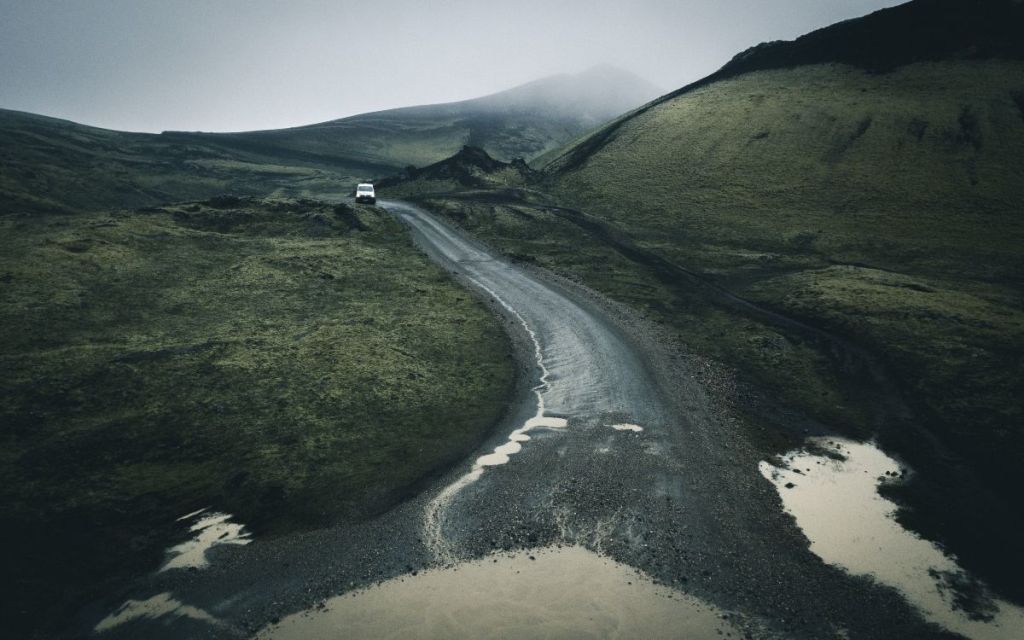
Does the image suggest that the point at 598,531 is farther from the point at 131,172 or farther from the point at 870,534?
the point at 131,172

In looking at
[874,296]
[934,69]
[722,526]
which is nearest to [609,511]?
[722,526]

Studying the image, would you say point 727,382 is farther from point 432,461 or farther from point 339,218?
point 339,218

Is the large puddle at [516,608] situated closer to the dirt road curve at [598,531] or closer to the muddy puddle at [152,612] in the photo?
the dirt road curve at [598,531]

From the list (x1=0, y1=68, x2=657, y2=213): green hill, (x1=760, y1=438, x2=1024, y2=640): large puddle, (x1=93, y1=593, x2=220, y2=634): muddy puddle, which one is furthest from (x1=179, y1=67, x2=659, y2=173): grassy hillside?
(x1=93, y1=593, x2=220, y2=634): muddy puddle

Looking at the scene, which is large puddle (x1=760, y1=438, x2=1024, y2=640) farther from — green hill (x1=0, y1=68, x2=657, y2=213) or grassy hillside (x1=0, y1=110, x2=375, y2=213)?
grassy hillside (x1=0, y1=110, x2=375, y2=213)

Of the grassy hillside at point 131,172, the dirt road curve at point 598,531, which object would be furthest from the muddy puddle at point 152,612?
the grassy hillside at point 131,172

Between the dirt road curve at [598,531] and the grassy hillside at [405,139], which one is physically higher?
the grassy hillside at [405,139]
